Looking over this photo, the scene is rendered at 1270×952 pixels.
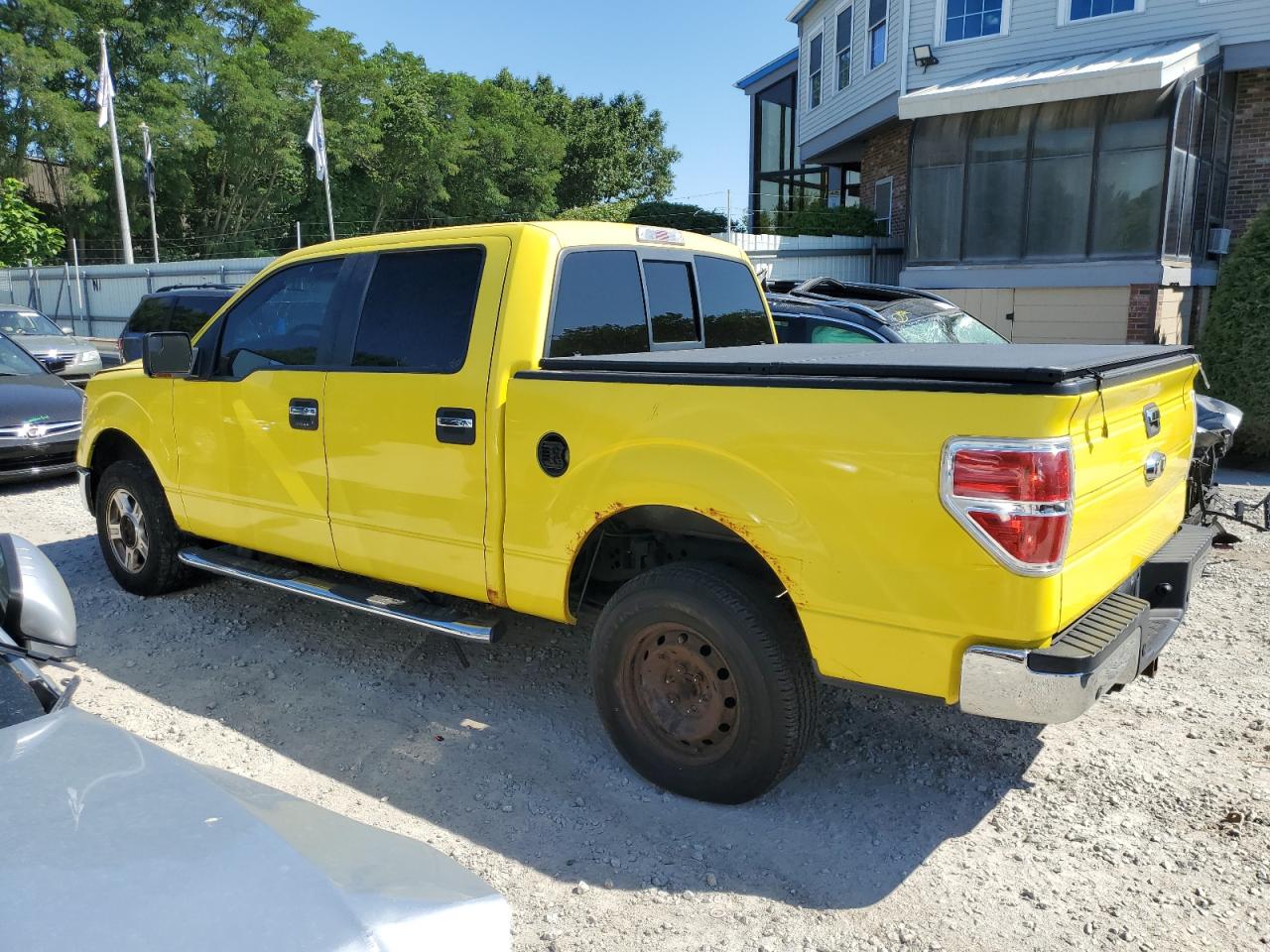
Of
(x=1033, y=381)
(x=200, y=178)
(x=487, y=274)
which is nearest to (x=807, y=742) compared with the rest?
(x=1033, y=381)

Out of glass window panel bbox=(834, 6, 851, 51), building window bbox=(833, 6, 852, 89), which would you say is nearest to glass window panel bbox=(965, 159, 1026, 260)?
building window bbox=(833, 6, 852, 89)

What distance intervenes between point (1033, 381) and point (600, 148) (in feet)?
195

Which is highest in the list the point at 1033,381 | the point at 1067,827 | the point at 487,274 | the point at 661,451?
the point at 487,274

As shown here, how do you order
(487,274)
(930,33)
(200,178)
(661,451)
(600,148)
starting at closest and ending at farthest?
(661,451)
(487,274)
(930,33)
(200,178)
(600,148)

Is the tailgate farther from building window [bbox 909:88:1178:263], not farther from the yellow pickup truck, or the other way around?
building window [bbox 909:88:1178:263]

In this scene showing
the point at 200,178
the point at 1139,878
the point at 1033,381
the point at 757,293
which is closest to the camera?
the point at 1033,381

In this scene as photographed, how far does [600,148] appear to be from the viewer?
58.7 meters

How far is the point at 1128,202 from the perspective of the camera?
1452cm

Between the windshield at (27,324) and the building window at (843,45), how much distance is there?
15686mm

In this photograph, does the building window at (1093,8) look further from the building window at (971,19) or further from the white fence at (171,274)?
the white fence at (171,274)

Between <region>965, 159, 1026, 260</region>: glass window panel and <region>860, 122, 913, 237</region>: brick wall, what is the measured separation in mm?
2515

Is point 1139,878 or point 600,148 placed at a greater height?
point 600,148

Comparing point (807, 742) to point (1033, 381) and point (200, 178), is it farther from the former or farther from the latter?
point (200, 178)

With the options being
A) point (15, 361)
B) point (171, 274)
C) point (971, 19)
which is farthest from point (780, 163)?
point (15, 361)
